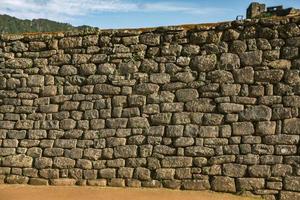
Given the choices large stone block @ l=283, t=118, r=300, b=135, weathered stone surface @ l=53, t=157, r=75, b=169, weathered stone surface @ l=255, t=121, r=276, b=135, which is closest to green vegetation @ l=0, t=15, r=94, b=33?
weathered stone surface @ l=53, t=157, r=75, b=169

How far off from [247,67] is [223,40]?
0.61m

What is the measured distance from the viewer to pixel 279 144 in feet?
26.7

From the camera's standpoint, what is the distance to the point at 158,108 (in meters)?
8.86

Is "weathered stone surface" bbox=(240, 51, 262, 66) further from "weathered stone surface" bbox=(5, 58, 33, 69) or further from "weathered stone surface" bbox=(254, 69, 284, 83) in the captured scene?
"weathered stone surface" bbox=(5, 58, 33, 69)

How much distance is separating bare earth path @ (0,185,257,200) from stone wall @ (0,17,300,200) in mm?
183

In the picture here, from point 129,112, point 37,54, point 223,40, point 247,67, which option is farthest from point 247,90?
point 37,54

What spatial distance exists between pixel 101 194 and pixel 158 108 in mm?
1701

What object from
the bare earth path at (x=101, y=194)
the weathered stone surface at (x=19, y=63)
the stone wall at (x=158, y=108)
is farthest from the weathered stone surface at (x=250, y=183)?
the weathered stone surface at (x=19, y=63)

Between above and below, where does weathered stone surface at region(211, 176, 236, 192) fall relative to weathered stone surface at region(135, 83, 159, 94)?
below

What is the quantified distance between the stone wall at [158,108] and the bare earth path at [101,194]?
0.18 metres

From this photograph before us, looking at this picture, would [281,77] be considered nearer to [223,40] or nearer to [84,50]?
[223,40]

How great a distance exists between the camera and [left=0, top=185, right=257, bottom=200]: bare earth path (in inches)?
325

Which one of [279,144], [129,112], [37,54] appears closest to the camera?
[279,144]

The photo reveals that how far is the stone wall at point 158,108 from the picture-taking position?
8.20m
